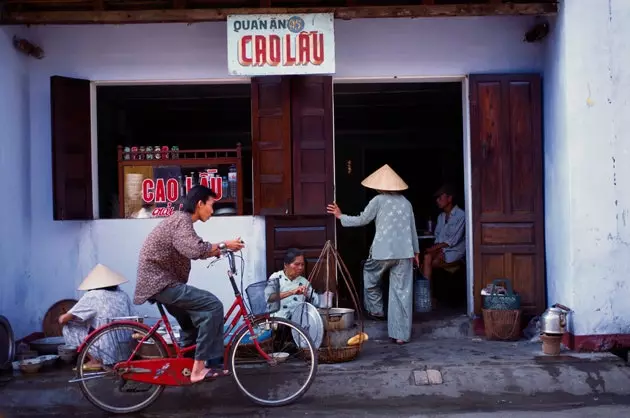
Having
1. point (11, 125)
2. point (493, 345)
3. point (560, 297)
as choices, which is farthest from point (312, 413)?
point (11, 125)

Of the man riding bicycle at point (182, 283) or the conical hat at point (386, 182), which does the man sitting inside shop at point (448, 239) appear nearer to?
the conical hat at point (386, 182)

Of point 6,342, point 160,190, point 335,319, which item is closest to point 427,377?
point 335,319

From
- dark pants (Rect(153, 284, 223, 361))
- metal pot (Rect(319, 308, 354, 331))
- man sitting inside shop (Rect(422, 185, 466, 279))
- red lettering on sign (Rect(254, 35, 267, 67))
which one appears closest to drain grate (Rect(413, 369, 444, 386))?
metal pot (Rect(319, 308, 354, 331))

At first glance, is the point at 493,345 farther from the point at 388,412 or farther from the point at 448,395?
the point at 388,412

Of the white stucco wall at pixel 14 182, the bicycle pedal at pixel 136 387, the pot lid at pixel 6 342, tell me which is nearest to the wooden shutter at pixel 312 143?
the bicycle pedal at pixel 136 387

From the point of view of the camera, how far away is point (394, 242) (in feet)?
25.4

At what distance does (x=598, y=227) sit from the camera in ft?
23.7

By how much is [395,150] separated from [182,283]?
8.73m

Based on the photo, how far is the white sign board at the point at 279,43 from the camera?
7.43 metres

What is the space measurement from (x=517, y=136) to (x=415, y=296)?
233cm

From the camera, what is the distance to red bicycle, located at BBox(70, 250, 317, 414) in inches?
232

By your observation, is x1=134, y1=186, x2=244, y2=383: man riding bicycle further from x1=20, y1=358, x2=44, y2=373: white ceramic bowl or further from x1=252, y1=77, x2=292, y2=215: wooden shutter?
x1=252, y1=77, x2=292, y2=215: wooden shutter

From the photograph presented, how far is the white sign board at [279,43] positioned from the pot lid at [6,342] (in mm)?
3452

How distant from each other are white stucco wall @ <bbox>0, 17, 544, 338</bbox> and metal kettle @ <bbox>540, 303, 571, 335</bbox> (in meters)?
2.86
